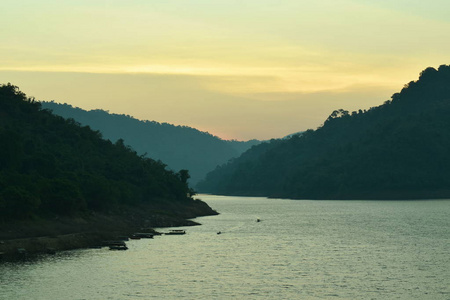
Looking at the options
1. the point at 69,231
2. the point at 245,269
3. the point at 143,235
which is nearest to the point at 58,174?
the point at 143,235

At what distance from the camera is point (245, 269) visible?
8594cm

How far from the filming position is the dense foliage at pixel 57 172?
116 m

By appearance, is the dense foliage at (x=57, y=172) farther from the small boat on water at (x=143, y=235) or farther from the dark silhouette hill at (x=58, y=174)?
the small boat on water at (x=143, y=235)

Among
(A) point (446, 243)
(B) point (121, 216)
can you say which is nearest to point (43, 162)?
(B) point (121, 216)

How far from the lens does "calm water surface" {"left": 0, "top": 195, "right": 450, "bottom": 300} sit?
69.6 metres

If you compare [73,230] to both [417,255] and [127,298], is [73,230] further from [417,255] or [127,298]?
[417,255]

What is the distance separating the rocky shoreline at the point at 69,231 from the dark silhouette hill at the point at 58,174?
237 centimetres

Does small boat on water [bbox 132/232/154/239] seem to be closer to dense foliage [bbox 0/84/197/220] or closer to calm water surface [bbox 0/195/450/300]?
calm water surface [bbox 0/195/450/300]

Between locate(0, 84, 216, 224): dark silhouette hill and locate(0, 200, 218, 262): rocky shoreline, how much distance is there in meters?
2.37

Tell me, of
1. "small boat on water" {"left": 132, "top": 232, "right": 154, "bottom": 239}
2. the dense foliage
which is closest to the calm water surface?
"small boat on water" {"left": 132, "top": 232, "right": 154, "bottom": 239}

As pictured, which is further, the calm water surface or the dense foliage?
the dense foliage

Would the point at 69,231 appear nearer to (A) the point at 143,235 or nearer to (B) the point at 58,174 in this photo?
(A) the point at 143,235

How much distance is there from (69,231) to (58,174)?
3362cm

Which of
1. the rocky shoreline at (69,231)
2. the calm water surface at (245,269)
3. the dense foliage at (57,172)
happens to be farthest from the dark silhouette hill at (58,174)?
the calm water surface at (245,269)
